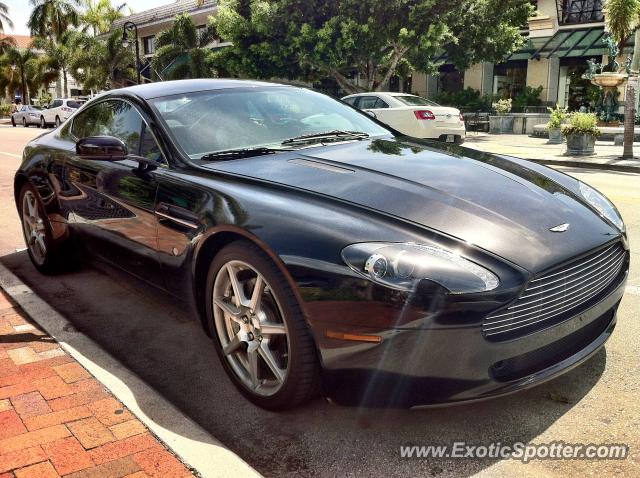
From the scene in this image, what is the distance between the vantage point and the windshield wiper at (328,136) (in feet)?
11.6

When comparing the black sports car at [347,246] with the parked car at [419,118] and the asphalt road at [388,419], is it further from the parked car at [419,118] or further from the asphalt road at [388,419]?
the parked car at [419,118]

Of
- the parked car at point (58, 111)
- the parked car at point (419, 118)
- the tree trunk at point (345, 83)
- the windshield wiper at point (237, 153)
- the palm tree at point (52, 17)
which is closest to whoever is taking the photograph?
the windshield wiper at point (237, 153)

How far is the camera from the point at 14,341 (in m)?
3.50

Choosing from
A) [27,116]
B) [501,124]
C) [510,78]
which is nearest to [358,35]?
[501,124]

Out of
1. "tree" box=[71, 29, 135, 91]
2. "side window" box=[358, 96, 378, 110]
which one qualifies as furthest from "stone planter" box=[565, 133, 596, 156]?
"tree" box=[71, 29, 135, 91]

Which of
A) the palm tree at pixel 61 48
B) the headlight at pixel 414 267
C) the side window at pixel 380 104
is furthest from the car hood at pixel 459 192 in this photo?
the palm tree at pixel 61 48

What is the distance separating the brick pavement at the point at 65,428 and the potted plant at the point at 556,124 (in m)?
16.9

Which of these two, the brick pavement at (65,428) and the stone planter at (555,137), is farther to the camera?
the stone planter at (555,137)

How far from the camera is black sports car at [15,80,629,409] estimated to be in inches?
87.0

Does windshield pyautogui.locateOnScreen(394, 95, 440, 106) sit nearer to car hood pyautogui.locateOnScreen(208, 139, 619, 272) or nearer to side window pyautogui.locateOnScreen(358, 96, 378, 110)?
side window pyautogui.locateOnScreen(358, 96, 378, 110)

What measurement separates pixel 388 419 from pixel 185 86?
2.40 m

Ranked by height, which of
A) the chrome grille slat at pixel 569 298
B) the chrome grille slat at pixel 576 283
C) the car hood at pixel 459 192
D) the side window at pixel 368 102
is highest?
the side window at pixel 368 102

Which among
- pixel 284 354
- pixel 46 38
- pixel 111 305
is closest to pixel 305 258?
pixel 284 354

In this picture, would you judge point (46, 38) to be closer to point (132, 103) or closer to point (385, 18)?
point (385, 18)
